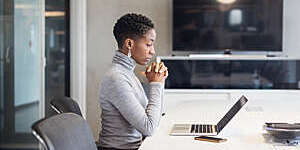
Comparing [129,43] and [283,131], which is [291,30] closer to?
[129,43]

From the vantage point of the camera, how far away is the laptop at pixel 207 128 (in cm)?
203

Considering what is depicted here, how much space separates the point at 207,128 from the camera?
2166mm

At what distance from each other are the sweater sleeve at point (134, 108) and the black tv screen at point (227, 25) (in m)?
2.91

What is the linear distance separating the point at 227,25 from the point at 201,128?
298cm

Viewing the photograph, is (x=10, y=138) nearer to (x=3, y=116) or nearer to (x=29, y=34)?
(x=3, y=116)

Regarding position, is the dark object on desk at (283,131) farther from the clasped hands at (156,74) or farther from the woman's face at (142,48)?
the woman's face at (142,48)

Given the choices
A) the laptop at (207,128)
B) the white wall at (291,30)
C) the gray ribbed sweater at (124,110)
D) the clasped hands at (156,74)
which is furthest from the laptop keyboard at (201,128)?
the white wall at (291,30)

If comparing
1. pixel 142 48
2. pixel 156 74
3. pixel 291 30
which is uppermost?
pixel 291 30

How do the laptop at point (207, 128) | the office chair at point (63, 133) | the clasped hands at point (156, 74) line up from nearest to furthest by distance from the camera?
the office chair at point (63, 133)
the laptop at point (207, 128)
the clasped hands at point (156, 74)

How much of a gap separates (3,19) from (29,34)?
0.48 m

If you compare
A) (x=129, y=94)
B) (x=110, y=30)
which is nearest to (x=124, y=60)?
(x=129, y=94)

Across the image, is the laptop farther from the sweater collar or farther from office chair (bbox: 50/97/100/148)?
office chair (bbox: 50/97/100/148)

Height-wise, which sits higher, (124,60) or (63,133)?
(124,60)

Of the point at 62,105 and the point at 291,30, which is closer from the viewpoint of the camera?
the point at 62,105
